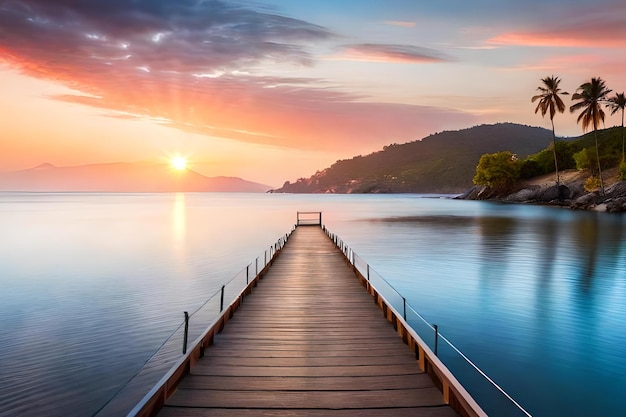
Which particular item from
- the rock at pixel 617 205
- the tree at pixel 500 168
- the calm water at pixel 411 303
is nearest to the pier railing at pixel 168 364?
the calm water at pixel 411 303

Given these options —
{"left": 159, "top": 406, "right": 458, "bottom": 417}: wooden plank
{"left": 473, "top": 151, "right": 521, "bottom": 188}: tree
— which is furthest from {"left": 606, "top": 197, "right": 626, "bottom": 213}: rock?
{"left": 159, "top": 406, "right": 458, "bottom": 417}: wooden plank

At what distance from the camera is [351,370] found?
26.6 feet

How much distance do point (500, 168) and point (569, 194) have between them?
89.2 ft

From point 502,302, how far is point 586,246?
75.0ft

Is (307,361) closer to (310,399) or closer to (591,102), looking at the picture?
(310,399)

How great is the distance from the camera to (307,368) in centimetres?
823

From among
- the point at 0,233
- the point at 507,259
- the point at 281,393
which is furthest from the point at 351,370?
the point at 0,233

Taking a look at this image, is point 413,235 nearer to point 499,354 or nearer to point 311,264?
point 311,264

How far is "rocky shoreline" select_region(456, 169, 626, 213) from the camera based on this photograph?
2968 inches

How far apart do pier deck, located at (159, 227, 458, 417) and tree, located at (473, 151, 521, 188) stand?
4861 inches

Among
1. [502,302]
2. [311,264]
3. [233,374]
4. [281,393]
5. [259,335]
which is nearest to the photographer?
[281,393]

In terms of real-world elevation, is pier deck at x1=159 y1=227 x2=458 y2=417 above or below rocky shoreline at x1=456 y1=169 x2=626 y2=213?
below

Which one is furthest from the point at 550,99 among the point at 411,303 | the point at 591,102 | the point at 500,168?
the point at 411,303

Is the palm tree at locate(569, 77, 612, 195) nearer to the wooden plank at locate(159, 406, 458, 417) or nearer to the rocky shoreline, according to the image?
the rocky shoreline
